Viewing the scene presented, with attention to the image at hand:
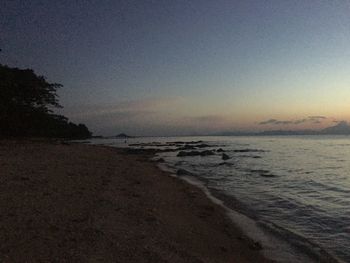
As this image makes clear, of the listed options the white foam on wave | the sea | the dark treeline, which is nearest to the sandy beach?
the white foam on wave

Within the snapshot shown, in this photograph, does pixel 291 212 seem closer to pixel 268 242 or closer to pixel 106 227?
pixel 268 242

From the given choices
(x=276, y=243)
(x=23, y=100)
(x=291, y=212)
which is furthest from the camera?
(x=23, y=100)

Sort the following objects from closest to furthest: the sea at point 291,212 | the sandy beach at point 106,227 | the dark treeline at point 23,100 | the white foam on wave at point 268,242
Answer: the sandy beach at point 106,227, the white foam on wave at point 268,242, the sea at point 291,212, the dark treeline at point 23,100

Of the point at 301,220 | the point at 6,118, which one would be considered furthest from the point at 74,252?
the point at 6,118

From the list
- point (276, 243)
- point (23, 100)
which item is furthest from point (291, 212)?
point (23, 100)

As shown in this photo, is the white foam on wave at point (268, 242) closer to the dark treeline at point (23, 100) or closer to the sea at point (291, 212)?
the sea at point (291, 212)

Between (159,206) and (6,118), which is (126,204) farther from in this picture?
(6,118)

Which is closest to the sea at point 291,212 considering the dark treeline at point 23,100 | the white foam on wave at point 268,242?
the white foam on wave at point 268,242

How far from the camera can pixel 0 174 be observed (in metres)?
16.1

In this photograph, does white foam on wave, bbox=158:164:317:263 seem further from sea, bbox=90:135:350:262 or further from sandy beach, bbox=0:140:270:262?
sandy beach, bbox=0:140:270:262

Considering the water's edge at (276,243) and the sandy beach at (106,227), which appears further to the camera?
the water's edge at (276,243)

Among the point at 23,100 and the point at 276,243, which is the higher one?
the point at 23,100

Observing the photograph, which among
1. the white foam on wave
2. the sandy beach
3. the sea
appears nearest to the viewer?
the sandy beach

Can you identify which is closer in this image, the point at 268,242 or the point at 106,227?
the point at 106,227
